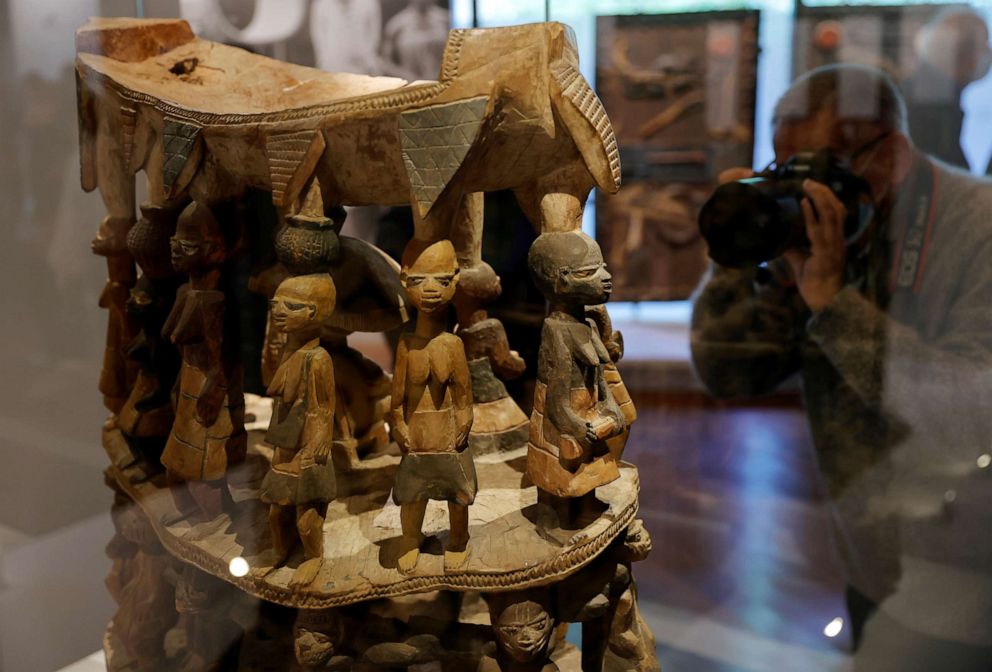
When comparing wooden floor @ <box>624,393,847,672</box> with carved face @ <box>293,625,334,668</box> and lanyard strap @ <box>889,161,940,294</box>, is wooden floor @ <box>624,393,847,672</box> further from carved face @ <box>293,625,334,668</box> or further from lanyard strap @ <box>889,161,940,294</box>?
carved face @ <box>293,625,334,668</box>

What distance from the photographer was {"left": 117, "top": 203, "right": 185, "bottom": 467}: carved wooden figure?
163 centimetres

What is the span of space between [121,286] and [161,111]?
47 centimetres

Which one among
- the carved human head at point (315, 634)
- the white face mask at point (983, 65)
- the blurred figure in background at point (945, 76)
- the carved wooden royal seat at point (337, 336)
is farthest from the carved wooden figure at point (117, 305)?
the white face mask at point (983, 65)

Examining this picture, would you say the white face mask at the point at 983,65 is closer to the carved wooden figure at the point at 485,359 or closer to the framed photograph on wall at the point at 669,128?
the framed photograph on wall at the point at 669,128

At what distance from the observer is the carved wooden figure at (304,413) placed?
4.42ft

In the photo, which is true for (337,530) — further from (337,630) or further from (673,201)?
(673,201)

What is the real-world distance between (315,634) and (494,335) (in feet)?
2.55

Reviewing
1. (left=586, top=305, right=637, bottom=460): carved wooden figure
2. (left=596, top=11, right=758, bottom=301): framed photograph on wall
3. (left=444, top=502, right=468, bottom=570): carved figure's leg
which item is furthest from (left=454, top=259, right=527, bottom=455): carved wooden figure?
(left=596, top=11, right=758, bottom=301): framed photograph on wall

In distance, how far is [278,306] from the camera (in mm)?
1327

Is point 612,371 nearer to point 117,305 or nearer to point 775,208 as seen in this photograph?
point 775,208

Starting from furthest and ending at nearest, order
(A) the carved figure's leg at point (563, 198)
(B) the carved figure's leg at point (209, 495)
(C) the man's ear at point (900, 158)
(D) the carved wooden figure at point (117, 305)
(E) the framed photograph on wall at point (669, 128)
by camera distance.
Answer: (E) the framed photograph on wall at point (669, 128) → (C) the man's ear at point (900, 158) → (D) the carved wooden figure at point (117, 305) → (B) the carved figure's leg at point (209, 495) → (A) the carved figure's leg at point (563, 198)

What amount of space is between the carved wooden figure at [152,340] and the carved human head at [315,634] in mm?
564

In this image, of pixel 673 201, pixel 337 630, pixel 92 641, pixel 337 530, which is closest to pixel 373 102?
pixel 337 530

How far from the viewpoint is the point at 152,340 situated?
1.70m
